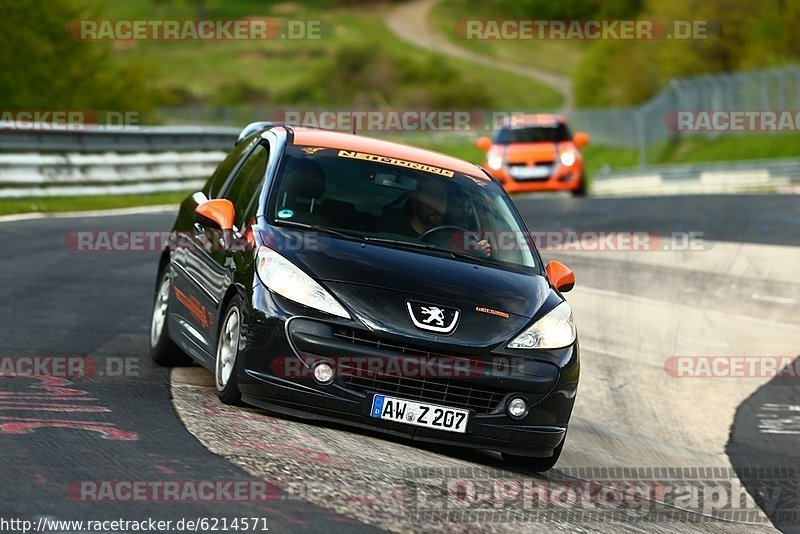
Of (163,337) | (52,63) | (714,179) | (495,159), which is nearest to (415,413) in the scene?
(163,337)

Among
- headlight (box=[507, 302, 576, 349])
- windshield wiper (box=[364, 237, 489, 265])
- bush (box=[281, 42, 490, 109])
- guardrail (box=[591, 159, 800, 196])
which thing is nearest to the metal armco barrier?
guardrail (box=[591, 159, 800, 196])

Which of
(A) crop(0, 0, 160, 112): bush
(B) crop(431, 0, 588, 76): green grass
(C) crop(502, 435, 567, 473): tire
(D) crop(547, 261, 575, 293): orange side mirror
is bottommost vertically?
(C) crop(502, 435, 567, 473): tire

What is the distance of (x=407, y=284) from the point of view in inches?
292

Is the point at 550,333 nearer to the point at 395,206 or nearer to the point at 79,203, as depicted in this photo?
the point at 395,206

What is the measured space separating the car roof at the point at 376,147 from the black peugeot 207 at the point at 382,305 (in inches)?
2.0

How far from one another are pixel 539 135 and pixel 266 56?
307ft

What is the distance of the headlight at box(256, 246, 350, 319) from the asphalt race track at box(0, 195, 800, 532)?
2.10ft

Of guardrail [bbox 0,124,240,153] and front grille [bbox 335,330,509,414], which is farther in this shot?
guardrail [bbox 0,124,240,153]

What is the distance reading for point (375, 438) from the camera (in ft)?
24.5

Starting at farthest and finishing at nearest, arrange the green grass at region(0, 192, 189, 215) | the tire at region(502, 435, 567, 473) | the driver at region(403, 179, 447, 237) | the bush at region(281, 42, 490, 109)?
the bush at region(281, 42, 490, 109) → the green grass at region(0, 192, 189, 215) → the driver at region(403, 179, 447, 237) → the tire at region(502, 435, 567, 473)

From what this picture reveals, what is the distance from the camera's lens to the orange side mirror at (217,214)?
26.6 feet

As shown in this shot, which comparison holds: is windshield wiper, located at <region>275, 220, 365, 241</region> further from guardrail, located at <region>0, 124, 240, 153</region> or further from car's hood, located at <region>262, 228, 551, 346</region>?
guardrail, located at <region>0, 124, 240, 153</region>

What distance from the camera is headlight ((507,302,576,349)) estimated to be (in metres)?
7.39

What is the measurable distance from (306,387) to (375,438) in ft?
1.77
